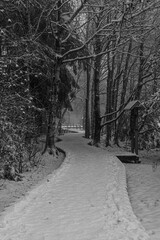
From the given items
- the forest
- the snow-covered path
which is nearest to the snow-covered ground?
the snow-covered path

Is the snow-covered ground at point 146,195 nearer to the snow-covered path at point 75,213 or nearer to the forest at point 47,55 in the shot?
the snow-covered path at point 75,213

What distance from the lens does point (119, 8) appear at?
13.5 meters

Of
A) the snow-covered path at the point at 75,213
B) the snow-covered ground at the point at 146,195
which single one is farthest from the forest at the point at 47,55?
the snow-covered ground at the point at 146,195

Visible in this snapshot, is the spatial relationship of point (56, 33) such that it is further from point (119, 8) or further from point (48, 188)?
point (48, 188)

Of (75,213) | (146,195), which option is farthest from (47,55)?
(75,213)

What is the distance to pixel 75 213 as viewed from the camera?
5.39 m

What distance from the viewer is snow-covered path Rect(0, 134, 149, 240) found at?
172 inches

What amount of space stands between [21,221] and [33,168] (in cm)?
626

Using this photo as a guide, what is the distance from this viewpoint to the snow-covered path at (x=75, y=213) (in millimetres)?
4375

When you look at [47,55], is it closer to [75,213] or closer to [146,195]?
[146,195]

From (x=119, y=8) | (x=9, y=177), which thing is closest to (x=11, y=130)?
(x=9, y=177)

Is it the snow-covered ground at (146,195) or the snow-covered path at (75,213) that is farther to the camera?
the snow-covered ground at (146,195)

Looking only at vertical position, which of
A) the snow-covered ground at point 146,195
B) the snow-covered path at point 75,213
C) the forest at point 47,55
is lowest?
the snow-covered ground at point 146,195

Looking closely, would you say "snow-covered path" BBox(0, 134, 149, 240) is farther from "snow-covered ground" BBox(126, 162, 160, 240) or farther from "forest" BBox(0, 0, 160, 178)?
"forest" BBox(0, 0, 160, 178)
